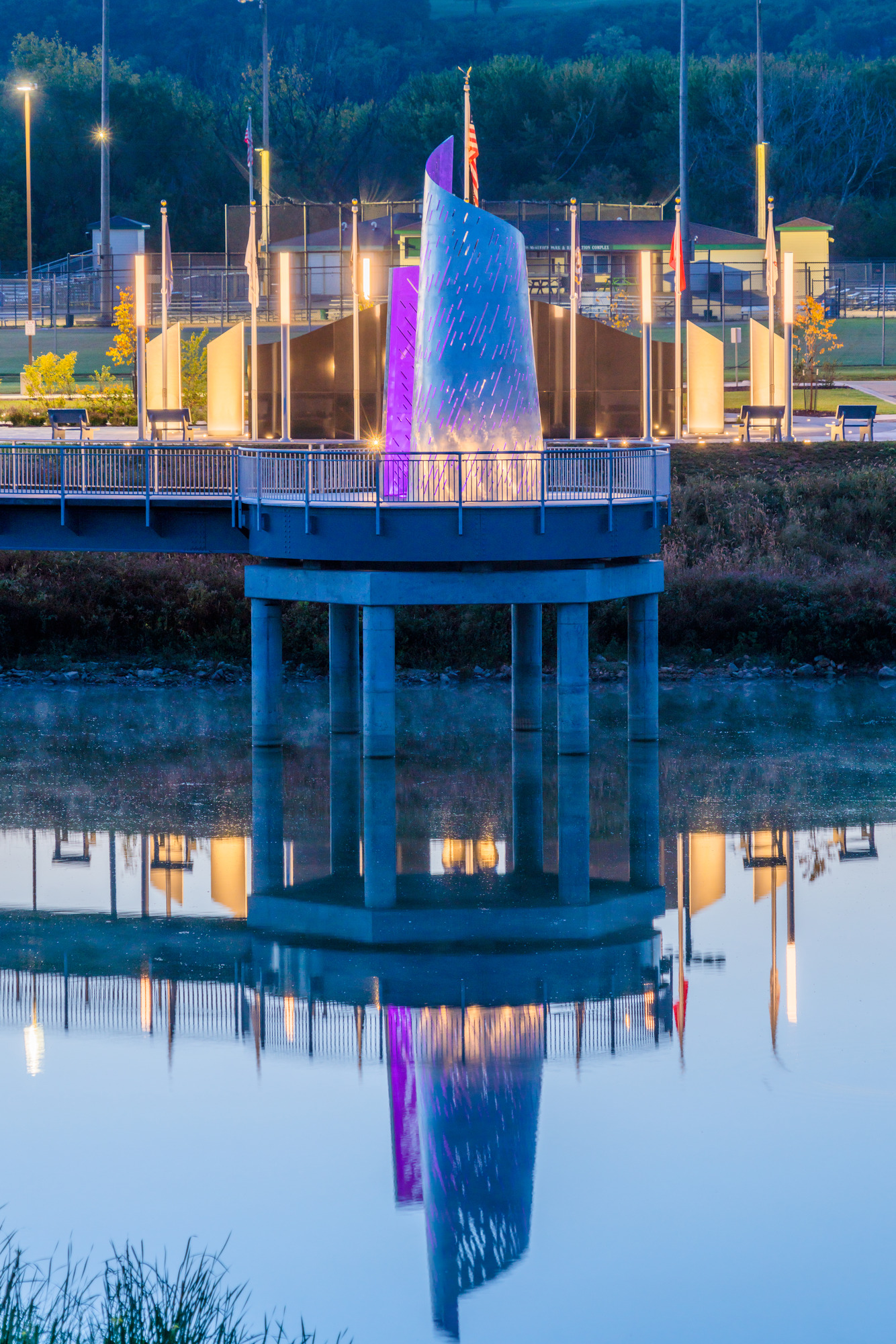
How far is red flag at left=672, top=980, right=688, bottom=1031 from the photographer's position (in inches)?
772

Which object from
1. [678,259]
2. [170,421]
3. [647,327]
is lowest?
[170,421]

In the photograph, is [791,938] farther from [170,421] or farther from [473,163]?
[170,421]

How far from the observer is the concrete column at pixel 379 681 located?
31.2 metres

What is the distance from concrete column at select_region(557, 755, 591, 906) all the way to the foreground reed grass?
1144 cm

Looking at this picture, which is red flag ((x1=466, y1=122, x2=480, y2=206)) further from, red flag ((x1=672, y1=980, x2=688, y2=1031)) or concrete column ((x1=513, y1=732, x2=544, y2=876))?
red flag ((x1=672, y1=980, x2=688, y2=1031))

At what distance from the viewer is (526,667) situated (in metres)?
36.8

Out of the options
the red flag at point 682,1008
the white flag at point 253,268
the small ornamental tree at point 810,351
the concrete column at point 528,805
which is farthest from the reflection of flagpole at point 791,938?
the small ornamental tree at point 810,351

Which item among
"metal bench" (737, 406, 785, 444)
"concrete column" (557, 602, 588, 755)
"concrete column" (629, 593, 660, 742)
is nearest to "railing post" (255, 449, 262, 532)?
"concrete column" (557, 602, 588, 755)

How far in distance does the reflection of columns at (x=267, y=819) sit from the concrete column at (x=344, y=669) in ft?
8.89

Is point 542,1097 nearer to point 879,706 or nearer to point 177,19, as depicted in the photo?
point 879,706

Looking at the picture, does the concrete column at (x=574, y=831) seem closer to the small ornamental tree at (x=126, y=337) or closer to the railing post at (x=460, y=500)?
the railing post at (x=460, y=500)

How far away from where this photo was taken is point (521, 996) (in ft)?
67.4

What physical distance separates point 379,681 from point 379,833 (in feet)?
11.8

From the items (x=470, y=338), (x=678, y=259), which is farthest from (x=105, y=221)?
(x=470, y=338)
